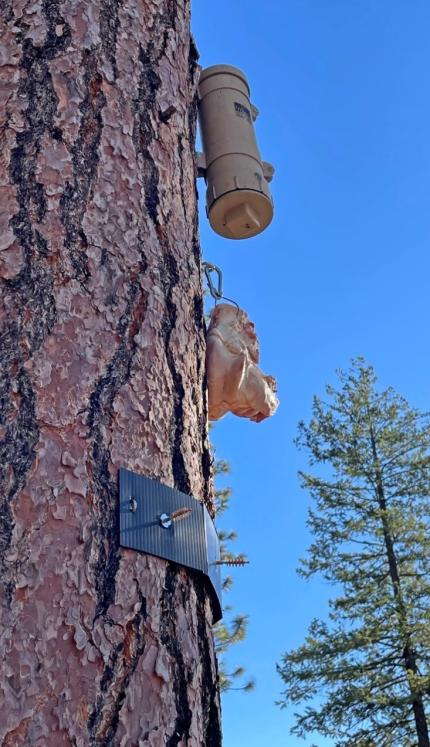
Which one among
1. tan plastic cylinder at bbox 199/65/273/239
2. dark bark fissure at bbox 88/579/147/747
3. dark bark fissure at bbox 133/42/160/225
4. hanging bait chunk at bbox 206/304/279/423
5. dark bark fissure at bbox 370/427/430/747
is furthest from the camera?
dark bark fissure at bbox 370/427/430/747

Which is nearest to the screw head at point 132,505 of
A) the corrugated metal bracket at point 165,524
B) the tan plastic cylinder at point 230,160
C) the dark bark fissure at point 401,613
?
the corrugated metal bracket at point 165,524

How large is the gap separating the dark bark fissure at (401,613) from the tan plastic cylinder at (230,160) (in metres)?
10.1

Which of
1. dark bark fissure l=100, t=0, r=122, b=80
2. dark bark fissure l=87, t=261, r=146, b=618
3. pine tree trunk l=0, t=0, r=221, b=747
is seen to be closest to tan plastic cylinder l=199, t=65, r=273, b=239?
pine tree trunk l=0, t=0, r=221, b=747

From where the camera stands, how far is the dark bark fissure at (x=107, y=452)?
1.01 metres

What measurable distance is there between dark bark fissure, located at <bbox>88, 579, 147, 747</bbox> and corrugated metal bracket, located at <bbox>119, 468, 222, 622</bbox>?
0.07m

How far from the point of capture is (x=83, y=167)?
1.27m

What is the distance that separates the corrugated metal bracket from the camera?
1.07 meters

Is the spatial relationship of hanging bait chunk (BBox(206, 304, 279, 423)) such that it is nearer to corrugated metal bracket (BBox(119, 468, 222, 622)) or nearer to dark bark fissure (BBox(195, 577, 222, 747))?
corrugated metal bracket (BBox(119, 468, 222, 622))

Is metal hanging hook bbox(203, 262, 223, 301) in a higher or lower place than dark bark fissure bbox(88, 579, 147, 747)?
higher

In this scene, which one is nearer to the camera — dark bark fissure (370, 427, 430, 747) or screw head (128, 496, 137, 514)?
screw head (128, 496, 137, 514)

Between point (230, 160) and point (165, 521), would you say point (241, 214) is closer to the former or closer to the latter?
point (230, 160)

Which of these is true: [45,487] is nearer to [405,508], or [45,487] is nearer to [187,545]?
[187,545]

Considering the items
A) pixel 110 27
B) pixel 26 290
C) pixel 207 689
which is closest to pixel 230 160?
pixel 110 27

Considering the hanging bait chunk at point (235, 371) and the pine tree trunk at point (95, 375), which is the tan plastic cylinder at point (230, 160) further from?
the pine tree trunk at point (95, 375)
